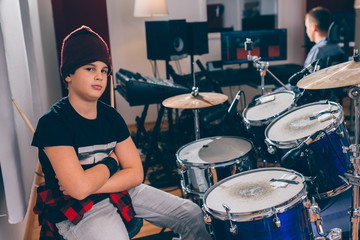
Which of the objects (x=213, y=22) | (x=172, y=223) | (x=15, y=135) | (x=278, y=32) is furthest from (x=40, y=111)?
(x=213, y=22)

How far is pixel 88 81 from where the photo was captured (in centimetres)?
154

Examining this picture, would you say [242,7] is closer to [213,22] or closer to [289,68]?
[213,22]

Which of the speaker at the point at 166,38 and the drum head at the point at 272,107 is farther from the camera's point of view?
the speaker at the point at 166,38

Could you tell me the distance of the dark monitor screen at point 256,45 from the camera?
459cm

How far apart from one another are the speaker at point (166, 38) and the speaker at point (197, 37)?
0.20ft

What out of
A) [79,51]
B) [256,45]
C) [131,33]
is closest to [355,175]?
[79,51]

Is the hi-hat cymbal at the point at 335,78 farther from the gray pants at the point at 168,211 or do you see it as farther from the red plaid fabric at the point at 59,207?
the red plaid fabric at the point at 59,207

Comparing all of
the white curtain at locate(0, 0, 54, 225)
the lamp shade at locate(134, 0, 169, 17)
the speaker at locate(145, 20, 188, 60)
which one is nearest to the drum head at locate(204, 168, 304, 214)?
the white curtain at locate(0, 0, 54, 225)

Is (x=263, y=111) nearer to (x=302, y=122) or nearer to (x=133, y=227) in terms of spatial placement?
(x=302, y=122)

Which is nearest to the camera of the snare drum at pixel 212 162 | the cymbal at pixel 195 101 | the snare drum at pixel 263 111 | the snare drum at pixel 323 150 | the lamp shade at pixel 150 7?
the snare drum at pixel 323 150

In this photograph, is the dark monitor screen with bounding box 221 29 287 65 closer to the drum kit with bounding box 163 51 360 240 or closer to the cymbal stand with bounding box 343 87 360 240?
the drum kit with bounding box 163 51 360 240

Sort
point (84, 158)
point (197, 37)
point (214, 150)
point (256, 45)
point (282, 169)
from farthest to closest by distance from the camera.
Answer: point (256, 45), point (197, 37), point (214, 150), point (282, 169), point (84, 158)

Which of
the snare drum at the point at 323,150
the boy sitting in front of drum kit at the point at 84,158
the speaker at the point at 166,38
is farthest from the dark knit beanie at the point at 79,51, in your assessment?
the speaker at the point at 166,38

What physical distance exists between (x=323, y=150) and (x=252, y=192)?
45 centimetres
